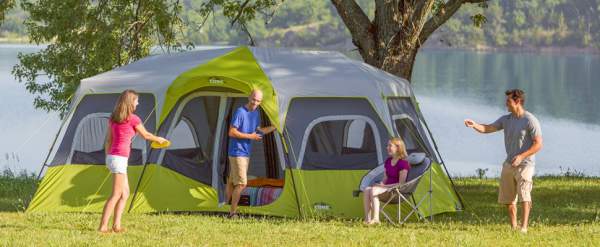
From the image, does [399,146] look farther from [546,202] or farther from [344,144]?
[546,202]

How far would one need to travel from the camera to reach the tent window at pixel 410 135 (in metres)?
11.7

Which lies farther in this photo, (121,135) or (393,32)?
(393,32)

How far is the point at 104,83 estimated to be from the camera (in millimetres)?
11438

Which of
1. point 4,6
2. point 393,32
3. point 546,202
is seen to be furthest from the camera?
point 4,6

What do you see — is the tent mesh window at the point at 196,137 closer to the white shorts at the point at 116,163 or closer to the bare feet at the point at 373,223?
the bare feet at the point at 373,223

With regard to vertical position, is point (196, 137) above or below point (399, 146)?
below

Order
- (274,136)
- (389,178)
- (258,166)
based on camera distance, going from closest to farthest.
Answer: (389,178), (274,136), (258,166)

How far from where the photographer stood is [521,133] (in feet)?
30.9

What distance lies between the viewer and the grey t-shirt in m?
9.41

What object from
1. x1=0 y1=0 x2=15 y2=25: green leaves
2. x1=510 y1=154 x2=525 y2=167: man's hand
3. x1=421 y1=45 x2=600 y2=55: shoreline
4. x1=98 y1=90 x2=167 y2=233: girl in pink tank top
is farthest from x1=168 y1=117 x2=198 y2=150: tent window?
x1=421 y1=45 x2=600 y2=55: shoreline

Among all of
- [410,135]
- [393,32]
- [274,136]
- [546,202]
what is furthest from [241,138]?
[546,202]

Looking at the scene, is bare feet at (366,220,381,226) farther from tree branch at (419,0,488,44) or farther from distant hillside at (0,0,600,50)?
distant hillside at (0,0,600,50)

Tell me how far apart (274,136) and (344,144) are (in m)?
0.87

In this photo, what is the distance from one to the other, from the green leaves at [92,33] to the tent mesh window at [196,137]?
4.62 meters
